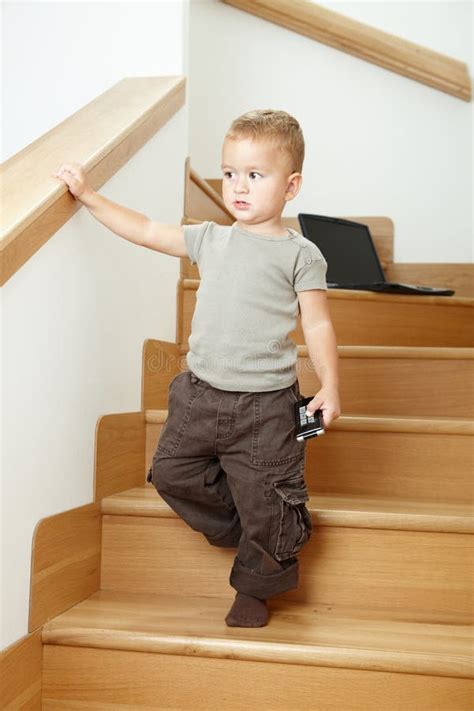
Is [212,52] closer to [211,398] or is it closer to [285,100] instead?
[285,100]

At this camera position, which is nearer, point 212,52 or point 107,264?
point 107,264

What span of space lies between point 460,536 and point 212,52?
219 centimetres

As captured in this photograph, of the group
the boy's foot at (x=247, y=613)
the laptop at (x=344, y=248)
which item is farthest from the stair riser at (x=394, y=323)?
the boy's foot at (x=247, y=613)

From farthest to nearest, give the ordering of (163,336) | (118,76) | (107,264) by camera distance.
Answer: (118,76), (163,336), (107,264)

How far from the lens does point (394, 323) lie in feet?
7.19

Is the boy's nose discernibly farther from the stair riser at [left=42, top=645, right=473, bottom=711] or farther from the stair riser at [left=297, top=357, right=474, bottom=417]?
the stair riser at [left=42, top=645, right=473, bottom=711]

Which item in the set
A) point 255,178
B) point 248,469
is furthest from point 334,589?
point 255,178

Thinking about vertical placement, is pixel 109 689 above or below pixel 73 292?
below

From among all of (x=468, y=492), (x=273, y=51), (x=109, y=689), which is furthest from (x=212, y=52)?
(x=109, y=689)

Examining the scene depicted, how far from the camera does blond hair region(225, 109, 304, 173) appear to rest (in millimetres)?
1306

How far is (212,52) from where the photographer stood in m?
3.04

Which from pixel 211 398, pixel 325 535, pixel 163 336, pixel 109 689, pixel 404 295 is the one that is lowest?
pixel 109 689

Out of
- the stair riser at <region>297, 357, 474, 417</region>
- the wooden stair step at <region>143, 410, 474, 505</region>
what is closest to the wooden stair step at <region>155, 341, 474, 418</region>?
the stair riser at <region>297, 357, 474, 417</region>

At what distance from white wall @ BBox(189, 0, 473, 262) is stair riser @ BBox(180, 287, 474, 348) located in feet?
2.54
